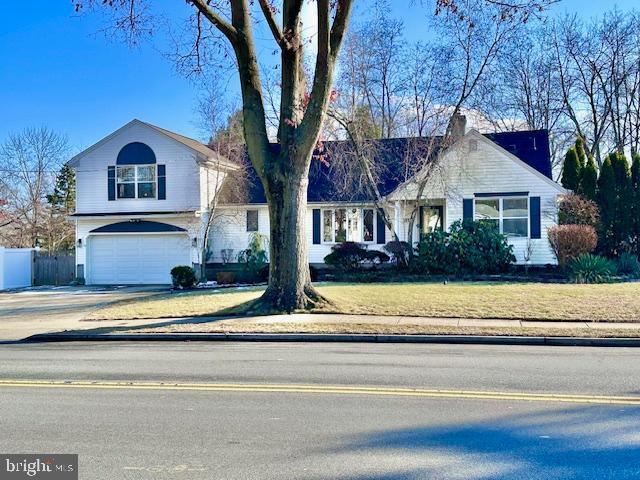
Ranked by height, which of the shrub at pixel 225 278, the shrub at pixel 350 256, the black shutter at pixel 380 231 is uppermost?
the black shutter at pixel 380 231

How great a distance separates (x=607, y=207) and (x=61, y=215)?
34.1 metres

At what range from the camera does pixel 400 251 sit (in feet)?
75.9

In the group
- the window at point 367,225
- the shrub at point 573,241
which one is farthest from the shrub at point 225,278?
the shrub at point 573,241

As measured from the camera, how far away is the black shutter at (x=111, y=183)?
2759cm

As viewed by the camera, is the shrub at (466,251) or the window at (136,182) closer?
the shrub at (466,251)

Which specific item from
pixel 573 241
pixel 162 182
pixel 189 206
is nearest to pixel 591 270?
pixel 573 241

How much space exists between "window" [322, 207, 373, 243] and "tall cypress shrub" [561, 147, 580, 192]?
27.2 feet

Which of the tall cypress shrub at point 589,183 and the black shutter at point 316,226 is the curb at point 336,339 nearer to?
the tall cypress shrub at point 589,183

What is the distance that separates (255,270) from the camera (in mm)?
25000

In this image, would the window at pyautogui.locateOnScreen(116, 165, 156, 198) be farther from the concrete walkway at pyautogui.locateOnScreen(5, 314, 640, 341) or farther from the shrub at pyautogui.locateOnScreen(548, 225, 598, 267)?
the shrub at pyautogui.locateOnScreen(548, 225, 598, 267)

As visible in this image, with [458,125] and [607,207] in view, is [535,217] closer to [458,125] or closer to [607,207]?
[607,207]

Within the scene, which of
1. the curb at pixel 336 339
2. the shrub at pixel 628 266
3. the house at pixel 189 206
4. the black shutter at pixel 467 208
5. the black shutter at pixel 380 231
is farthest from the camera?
the black shutter at pixel 380 231

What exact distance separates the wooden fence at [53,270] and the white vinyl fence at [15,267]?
34 cm

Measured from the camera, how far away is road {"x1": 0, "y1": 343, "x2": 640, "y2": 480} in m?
4.89
